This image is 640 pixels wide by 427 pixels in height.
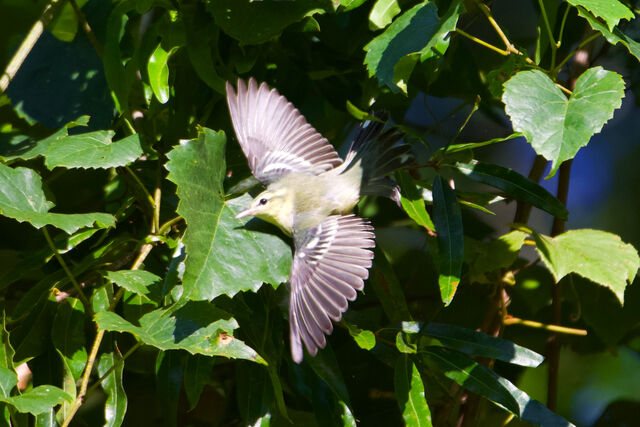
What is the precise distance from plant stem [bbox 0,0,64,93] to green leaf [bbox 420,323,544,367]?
2.38 feet

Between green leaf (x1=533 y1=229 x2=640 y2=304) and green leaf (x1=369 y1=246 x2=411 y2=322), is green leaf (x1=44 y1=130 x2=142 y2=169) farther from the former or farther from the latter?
green leaf (x1=533 y1=229 x2=640 y2=304)

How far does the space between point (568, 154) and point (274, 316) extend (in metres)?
0.48

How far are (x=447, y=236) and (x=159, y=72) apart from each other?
46 cm

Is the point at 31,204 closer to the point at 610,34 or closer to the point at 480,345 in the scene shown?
the point at 480,345

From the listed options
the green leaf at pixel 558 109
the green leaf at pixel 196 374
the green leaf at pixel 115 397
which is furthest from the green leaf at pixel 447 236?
the green leaf at pixel 115 397

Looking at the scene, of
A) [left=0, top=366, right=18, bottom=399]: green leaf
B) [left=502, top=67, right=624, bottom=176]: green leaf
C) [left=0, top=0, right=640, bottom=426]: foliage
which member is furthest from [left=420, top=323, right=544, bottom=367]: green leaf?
[left=0, top=366, right=18, bottom=399]: green leaf

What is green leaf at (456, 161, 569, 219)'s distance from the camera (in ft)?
3.16

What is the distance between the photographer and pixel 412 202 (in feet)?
3.12

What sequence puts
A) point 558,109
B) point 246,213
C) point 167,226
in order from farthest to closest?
1. point 167,226
2. point 246,213
3. point 558,109

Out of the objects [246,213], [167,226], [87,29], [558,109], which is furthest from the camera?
[87,29]

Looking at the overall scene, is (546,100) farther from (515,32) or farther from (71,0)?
(71,0)

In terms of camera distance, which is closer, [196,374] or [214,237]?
[214,237]

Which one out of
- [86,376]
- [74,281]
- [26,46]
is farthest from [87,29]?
[86,376]

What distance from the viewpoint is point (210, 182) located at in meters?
0.87
